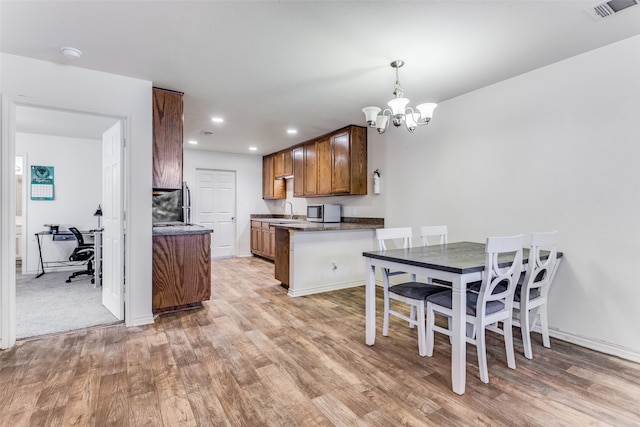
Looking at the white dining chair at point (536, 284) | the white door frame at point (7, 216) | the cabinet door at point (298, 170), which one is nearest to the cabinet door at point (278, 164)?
the cabinet door at point (298, 170)

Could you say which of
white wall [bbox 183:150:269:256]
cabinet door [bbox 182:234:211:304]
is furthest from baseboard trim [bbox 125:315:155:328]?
white wall [bbox 183:150:269:256]

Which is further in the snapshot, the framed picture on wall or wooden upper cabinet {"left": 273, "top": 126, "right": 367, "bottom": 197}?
the framed picture on wall

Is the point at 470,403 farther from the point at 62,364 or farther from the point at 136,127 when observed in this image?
the point at 136,127

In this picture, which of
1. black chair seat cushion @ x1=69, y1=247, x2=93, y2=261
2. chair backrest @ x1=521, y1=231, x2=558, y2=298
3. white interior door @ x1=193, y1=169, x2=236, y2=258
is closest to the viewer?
chair backrest @ x1=521, y1=231, x2=558, y2=298

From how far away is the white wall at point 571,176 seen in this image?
232 cm

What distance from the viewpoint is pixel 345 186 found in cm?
469

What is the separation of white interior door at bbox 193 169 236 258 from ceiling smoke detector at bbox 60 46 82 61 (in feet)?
13.5

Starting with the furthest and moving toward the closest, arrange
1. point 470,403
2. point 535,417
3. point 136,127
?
point 136,127 → point 470,403 → point 535,417

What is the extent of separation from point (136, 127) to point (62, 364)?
6.78 ft

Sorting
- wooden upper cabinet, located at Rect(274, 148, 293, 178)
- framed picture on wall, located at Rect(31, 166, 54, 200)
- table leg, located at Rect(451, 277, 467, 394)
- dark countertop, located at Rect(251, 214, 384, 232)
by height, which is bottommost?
table leg, located at Rect(451, 277, 467, 394)

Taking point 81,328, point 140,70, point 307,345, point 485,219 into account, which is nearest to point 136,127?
point 140,70

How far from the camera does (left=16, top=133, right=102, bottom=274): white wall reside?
17.1 feet

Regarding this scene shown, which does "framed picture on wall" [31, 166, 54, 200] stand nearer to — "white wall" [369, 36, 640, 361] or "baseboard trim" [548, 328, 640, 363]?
"white wall" [369, 36, 640, 361]

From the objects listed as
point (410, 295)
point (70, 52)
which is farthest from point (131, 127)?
point (410, 295)
